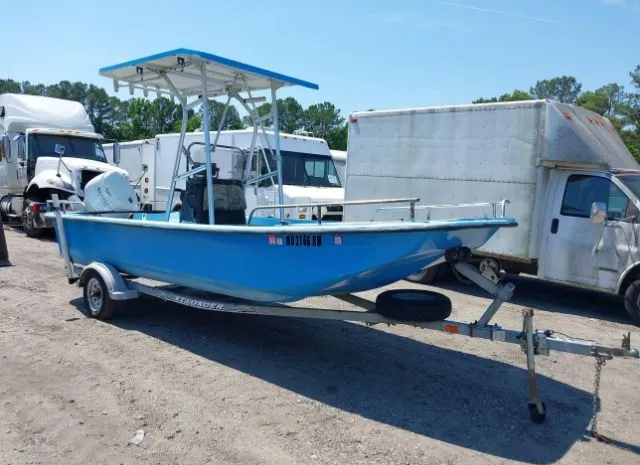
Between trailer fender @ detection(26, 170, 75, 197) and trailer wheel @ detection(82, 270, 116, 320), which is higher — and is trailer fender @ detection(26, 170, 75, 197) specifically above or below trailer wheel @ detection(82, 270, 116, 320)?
above

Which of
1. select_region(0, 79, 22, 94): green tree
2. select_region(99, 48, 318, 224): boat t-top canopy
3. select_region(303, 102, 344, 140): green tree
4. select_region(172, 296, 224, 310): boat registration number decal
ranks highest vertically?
A: select_region(0, 79, 22, 94): green tree

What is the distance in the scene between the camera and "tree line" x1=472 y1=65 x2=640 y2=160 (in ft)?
118

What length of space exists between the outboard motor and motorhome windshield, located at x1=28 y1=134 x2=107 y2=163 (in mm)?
8807

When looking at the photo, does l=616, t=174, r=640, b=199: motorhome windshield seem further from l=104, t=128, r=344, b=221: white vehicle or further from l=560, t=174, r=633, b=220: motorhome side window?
l=104, t=128, r=344, b=221: white vehicle

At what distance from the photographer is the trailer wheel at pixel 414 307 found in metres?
4.38

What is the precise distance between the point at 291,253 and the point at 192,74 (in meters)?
2.63

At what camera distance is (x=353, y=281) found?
15.1ft

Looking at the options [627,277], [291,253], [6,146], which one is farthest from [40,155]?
[627,277]

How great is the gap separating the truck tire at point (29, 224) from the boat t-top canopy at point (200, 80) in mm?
7771

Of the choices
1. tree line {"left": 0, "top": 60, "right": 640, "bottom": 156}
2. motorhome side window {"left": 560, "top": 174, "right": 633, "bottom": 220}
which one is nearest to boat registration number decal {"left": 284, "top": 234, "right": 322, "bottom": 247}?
motorhome side window {"left": 560, "top": 174, "right": 633, "bottom": 220}

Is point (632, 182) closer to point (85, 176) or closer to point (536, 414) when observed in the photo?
point (536, 414)

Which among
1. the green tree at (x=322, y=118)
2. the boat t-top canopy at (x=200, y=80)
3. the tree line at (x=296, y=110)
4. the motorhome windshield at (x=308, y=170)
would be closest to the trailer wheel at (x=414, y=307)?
the boat t-top canopy at (x=200, y=80)

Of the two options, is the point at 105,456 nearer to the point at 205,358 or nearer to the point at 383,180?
the point at 205,358

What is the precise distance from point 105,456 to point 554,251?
6517 millimetres
